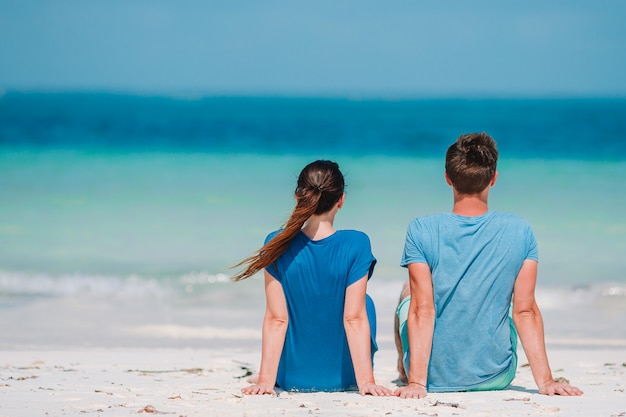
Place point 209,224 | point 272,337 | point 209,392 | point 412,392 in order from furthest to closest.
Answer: point 209,224 → point 209,392 → point 272,337 → point 412,392

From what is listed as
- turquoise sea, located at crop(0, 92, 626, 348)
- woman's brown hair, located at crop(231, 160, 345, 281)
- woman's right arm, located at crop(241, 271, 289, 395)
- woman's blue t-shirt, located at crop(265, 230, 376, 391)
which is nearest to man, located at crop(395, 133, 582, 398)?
woman's blue t-shirt, located at crop(265, 230, 376, 391)

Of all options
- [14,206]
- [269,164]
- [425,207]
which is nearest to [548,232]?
[425,207]

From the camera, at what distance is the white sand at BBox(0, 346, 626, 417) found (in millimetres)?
3270

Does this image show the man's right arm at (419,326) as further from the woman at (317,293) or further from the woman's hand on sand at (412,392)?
the woman at (317,293)

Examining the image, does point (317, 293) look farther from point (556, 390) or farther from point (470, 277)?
point (556, 390)

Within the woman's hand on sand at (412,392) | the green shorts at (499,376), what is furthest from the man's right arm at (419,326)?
the green shorts at (499,376)

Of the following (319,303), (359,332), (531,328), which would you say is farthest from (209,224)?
(531,328)

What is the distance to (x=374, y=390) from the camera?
11.6 ft

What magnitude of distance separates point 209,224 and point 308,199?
764 cm

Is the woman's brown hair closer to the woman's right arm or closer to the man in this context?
the woman's right arm

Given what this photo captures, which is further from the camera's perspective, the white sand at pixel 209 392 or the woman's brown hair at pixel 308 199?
the woman's brown hair at pixel 308 199

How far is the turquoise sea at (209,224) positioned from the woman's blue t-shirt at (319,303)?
2335 mm

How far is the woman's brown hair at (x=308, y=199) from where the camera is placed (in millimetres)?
3527

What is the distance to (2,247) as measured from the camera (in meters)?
9.35
